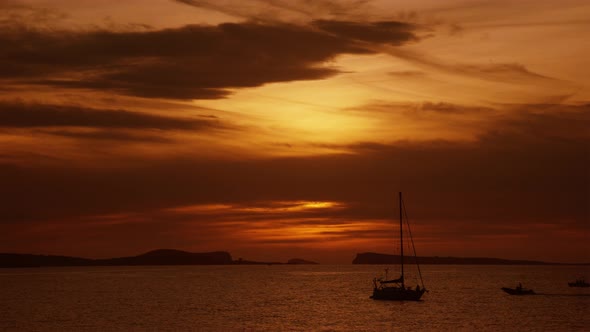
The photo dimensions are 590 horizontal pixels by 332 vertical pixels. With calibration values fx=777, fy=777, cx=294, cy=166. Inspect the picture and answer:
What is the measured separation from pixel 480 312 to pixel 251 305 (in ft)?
125

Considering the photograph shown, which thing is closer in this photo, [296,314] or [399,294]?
[296,314]

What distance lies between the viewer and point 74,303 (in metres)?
136

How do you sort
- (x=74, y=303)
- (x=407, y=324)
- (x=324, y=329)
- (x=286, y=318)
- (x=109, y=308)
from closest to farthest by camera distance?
1. (x=324, y=329)
2. (x=407, y=324)
3. (x=286, y=318)
4. (x=109, y=308)
5. (x=74, y=303)

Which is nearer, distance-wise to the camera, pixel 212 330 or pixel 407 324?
pixel 212 330

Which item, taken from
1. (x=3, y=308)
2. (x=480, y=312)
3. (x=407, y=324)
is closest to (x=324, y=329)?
(x=407, y=324)

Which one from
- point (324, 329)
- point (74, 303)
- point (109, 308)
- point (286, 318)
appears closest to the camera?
point (324, 329)

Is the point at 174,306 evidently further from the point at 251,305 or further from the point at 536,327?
the point at 536,327

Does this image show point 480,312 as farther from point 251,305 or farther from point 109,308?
point 109,308

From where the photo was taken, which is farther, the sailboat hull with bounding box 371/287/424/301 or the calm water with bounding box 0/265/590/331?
the sailboat hull with bounding box 371/287/424/301

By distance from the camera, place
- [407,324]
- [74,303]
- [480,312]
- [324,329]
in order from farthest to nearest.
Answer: [74,303], [480,312], [407,324], [324,329]

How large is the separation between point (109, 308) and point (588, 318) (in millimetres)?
71014

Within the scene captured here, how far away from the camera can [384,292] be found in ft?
421

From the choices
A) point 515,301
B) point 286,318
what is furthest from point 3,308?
point 515,301

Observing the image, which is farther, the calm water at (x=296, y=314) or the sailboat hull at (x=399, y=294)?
the sailboat hull at (x=399, y=294)
